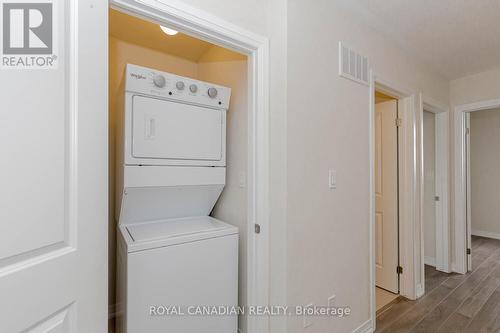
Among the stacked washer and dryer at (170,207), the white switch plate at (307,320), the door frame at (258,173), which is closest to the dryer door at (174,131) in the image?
the stacked washer and dryer at (170,207)

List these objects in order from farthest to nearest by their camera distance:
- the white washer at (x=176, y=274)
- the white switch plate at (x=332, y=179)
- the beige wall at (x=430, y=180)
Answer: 1. the beige wall at (x=430, y=180)
2. the white switch plate at (x=332, y=179)
3. the white washer at (x=176, y=274)

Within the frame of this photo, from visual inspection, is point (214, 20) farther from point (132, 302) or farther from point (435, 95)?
point (435, 95)

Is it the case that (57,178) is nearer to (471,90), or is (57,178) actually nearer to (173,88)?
(173,88)

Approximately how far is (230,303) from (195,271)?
0.37m

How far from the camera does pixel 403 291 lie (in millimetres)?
2531

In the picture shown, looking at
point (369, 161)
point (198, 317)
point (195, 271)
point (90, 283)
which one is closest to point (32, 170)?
point (90, 283)

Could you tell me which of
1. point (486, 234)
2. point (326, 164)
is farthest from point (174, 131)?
point (486, 234)

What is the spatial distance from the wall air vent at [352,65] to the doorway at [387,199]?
2.69ft

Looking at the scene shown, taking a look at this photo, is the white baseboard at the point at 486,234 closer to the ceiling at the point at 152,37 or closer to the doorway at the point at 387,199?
the doorway at the point at 387,199

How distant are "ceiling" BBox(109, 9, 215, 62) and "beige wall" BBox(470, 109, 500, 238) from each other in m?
5.28

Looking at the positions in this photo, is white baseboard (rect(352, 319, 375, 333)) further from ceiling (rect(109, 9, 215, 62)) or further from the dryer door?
ceiling (rect(109, 9, 215, 62))

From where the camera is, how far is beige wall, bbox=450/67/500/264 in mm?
2885

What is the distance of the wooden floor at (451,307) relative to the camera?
6.75ft

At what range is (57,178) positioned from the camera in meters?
0.75
